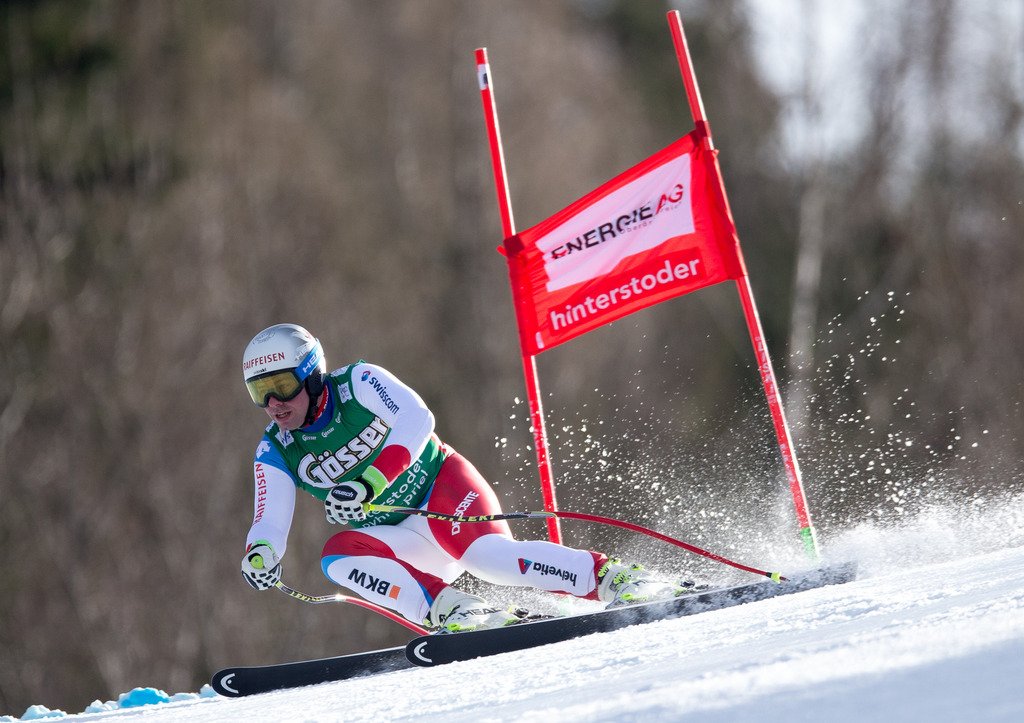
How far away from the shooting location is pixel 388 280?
63.5 ft

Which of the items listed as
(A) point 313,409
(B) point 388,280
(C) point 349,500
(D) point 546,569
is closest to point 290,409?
(A) point 313,409

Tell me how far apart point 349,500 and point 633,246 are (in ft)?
6.12

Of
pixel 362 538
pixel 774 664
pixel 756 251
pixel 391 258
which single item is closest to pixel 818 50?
pixel 756 251

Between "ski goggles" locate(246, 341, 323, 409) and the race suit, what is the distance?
0.15 m

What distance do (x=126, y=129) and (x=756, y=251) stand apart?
1008 centimetres

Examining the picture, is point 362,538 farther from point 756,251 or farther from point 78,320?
point 756,251

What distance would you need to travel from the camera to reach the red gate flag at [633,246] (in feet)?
17.0

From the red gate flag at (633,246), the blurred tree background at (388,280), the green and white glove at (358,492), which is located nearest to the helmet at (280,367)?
the green and white glove at (358,492)

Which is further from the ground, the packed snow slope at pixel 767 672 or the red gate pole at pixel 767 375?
the red gate pole at pixel 767 375

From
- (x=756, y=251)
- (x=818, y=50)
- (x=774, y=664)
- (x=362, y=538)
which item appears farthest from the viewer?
(x=756, y=251)

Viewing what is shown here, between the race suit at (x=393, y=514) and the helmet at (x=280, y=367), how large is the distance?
14 cm

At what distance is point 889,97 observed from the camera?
1595 cm

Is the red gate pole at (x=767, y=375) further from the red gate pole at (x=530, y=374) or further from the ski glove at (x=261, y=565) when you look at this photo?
the ski glove at (x=261, y=565)

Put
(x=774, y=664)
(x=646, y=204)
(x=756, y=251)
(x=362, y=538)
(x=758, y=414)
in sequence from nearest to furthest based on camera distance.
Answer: (x=774, y=664) < (x=362, y=538) < (x=646, y=204) < (x=758, y=414) < (x=756, y=251)
